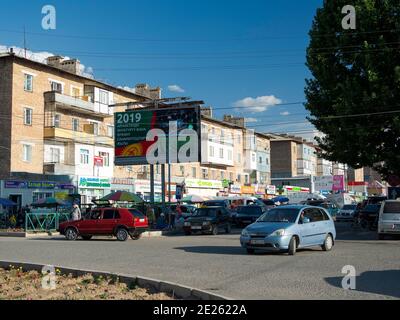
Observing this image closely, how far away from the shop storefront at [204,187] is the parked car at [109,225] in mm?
36809

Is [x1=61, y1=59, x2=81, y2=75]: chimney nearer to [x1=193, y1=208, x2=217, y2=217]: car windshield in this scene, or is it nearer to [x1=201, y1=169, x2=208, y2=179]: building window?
[x1=201, y1=169, x2=208, y2=179]: building window

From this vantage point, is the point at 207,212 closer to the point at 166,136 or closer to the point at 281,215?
the point at 166,136

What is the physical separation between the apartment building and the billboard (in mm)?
12571

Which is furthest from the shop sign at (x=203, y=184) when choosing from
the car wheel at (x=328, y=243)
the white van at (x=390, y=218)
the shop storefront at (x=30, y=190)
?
the car wheel at (x=328, y=243)

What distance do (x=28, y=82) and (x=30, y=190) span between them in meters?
9.40

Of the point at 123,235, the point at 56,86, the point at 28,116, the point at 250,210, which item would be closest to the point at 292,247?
the point at 123,235

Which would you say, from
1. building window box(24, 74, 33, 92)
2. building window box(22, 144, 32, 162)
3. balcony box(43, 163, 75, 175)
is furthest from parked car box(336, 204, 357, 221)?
building window box(24, 74, 33, 92)

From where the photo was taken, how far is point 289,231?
55.3ft

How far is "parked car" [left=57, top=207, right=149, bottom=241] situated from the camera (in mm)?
25578

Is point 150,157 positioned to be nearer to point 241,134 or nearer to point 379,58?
point 379,58

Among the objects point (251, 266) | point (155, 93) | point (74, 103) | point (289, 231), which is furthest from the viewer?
point (155, 93)
